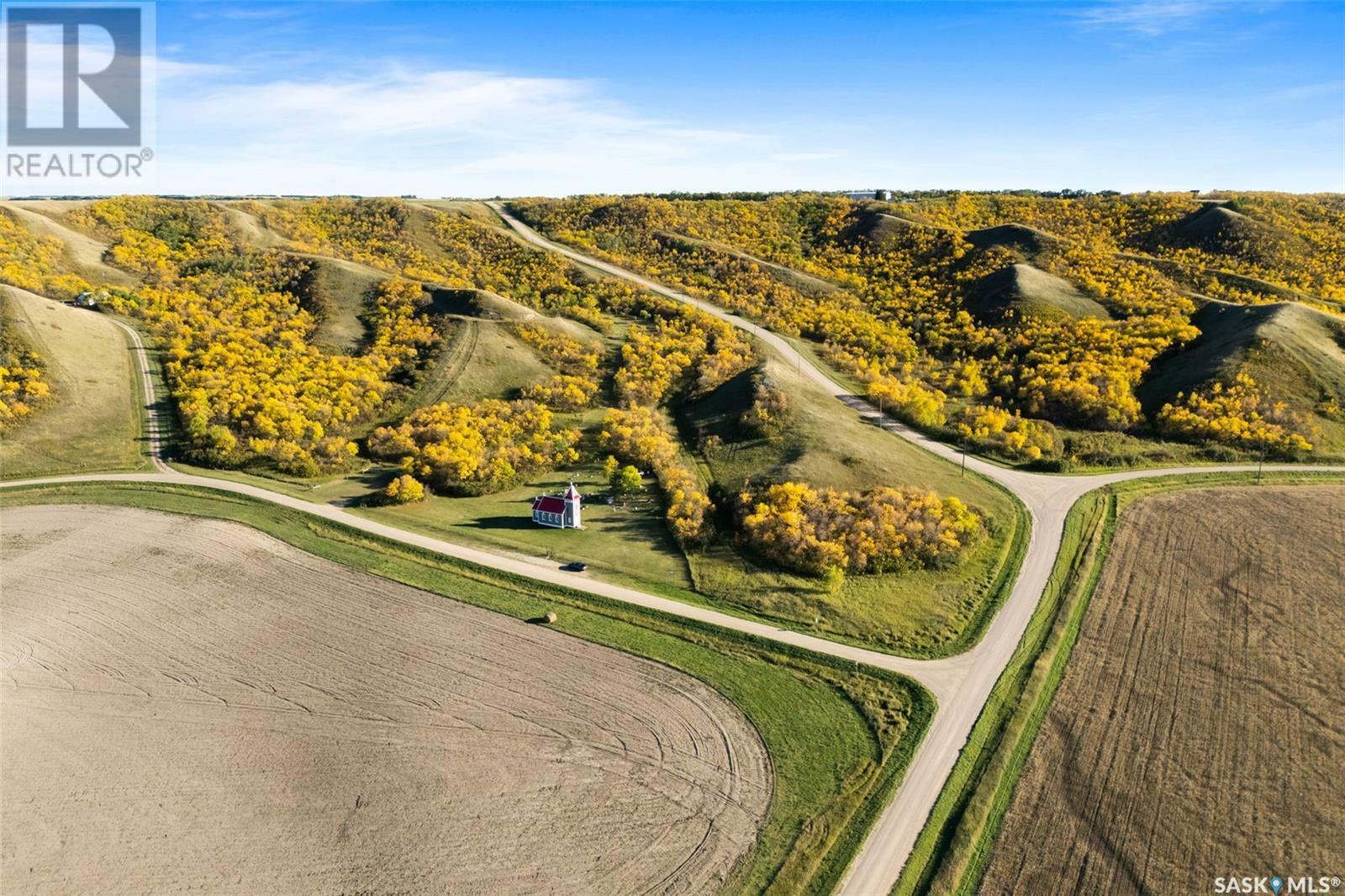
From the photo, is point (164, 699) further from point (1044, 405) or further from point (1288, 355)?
point (1288, 355)

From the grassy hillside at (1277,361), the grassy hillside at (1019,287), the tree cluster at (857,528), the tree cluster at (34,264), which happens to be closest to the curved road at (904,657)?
the grassy hillside at (1019,287)

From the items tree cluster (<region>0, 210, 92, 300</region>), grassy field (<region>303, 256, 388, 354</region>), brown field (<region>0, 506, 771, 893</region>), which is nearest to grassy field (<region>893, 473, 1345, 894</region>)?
brown field (<region>0, 506, 771, 893</region>)

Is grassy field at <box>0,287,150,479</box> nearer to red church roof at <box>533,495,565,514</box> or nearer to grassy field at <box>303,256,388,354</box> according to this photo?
grassy field at <box>303,256,388,354</box>

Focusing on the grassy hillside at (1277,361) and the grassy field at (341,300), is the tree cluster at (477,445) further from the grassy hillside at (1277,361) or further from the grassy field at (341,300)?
the grassy hillside at (1277,361)

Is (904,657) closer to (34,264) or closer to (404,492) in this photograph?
(404,492)

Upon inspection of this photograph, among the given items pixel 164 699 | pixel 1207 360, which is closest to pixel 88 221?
pixel 164 699

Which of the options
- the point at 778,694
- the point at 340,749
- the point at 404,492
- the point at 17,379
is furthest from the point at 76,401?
the point at 778,694
